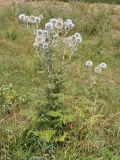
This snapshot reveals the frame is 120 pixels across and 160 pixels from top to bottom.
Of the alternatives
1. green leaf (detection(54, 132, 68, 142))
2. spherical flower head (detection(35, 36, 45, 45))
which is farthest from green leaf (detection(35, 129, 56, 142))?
spherical flower head (detection(35, 36, 45, 45))

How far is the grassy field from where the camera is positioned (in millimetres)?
4922

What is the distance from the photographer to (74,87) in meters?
6.67

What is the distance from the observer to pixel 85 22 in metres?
9.95

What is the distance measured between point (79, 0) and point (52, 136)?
8.44 meters

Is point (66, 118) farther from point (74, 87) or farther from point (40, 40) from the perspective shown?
point (74, 87)

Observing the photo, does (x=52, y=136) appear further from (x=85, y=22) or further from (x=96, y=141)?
(x=85, y=22)

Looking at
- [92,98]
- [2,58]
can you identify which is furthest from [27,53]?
[92,98]

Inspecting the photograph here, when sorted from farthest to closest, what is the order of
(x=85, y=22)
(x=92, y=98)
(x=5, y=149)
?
(x=85, y=22) → (x=92, y=98) → (x=5, y=149)

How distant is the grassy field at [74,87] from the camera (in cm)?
492

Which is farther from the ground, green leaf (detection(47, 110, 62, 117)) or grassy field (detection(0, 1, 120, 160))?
green leaf (detection(47, 110, 62, 117))

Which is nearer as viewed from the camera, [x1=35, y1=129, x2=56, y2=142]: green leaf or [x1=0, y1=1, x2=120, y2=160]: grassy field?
[x1=35, y1=129, x2=56, y2=142]: green leaf

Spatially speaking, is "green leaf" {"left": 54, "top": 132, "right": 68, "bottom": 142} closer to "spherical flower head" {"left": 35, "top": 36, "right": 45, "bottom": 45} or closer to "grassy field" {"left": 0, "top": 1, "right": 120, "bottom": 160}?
"grassy field" {"left": 0, "top": 1, "right": 120, "bottom": 160}

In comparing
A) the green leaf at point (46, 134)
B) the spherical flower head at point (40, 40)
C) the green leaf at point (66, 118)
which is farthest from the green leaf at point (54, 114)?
the spherical flower head at point (40, 40)

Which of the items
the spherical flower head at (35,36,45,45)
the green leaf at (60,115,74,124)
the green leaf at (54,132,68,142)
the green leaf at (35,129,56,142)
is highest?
the spherical flower head at (35,36,45,45)
